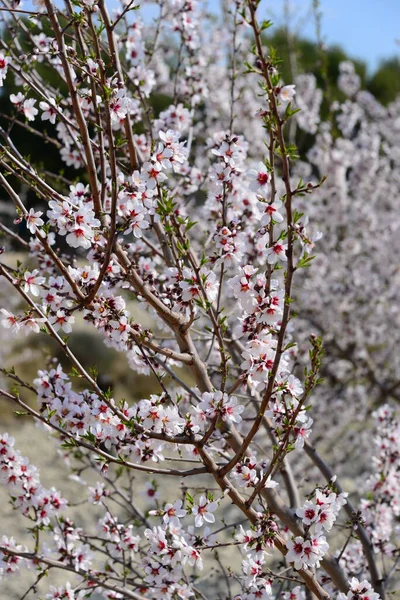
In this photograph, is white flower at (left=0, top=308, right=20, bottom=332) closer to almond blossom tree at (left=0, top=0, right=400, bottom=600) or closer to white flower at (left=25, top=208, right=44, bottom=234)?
almond blossom tree at (left=0, top=0, right=400, bottom=600)

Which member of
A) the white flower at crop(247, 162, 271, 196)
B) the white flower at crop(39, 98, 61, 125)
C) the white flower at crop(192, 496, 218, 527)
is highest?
the white flower at crop(39, 98, 61, 125)

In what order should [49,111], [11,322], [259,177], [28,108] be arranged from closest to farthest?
[259,177], [11,322], [49,111], [28,108]

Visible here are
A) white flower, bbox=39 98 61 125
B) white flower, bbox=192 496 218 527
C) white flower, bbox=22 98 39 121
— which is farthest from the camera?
white flower, bbox=22 98 39 121

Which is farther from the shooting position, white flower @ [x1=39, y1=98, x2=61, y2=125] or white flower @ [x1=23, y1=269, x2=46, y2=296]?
white flower @ [x1=39, y1=98, x2=61, y2=125]

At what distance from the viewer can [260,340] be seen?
79.7 inches

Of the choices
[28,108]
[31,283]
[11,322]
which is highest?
[28,108]

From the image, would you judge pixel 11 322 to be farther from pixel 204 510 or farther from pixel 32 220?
pixel 204 510

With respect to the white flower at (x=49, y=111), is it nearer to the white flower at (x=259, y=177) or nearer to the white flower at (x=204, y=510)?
the white flower at (x=259, y=177)

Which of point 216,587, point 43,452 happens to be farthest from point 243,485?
point 43,452

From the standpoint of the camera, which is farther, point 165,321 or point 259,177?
point 165,321

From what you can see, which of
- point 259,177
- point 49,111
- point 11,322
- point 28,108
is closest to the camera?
point 259,177

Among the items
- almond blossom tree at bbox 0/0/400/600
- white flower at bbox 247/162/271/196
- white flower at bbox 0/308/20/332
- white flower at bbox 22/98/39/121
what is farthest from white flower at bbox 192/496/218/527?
white flower at bbox 22/98/39/121

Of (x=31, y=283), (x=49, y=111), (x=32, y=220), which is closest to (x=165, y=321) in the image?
(x=31, y=283)

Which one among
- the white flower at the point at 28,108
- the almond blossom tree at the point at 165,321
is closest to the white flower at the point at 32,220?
the almond blossom tree at the point at 165,321
